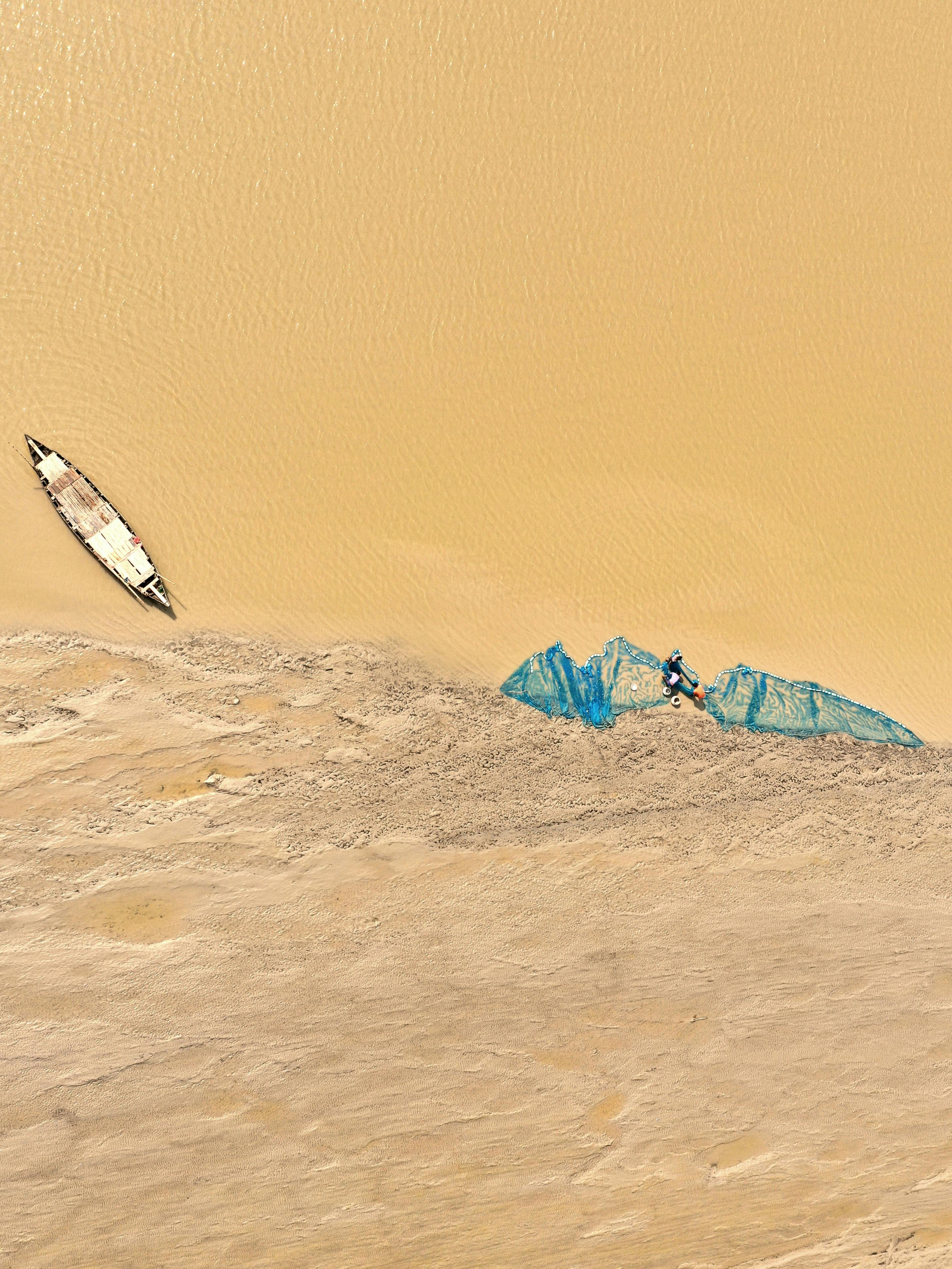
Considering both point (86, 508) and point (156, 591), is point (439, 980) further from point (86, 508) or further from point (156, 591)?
point (86, 508)

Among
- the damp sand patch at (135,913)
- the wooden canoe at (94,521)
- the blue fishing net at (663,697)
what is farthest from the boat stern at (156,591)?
the blue fishing net at (663,697)

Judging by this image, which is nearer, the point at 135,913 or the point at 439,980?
the point at 135,913

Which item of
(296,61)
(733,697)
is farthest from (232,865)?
(296,61)

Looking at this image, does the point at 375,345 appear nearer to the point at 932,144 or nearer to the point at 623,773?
the point at 623,773

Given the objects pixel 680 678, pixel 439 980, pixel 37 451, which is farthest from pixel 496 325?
pixel 439 980

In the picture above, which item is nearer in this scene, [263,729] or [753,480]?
[263,729]

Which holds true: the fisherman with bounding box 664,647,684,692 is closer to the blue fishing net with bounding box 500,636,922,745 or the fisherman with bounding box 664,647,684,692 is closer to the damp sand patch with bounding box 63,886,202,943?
the blue fishing net with bounding box 500,636,922,745

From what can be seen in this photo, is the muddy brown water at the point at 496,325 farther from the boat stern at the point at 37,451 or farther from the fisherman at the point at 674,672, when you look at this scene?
the fisherman at the point at 674,672
